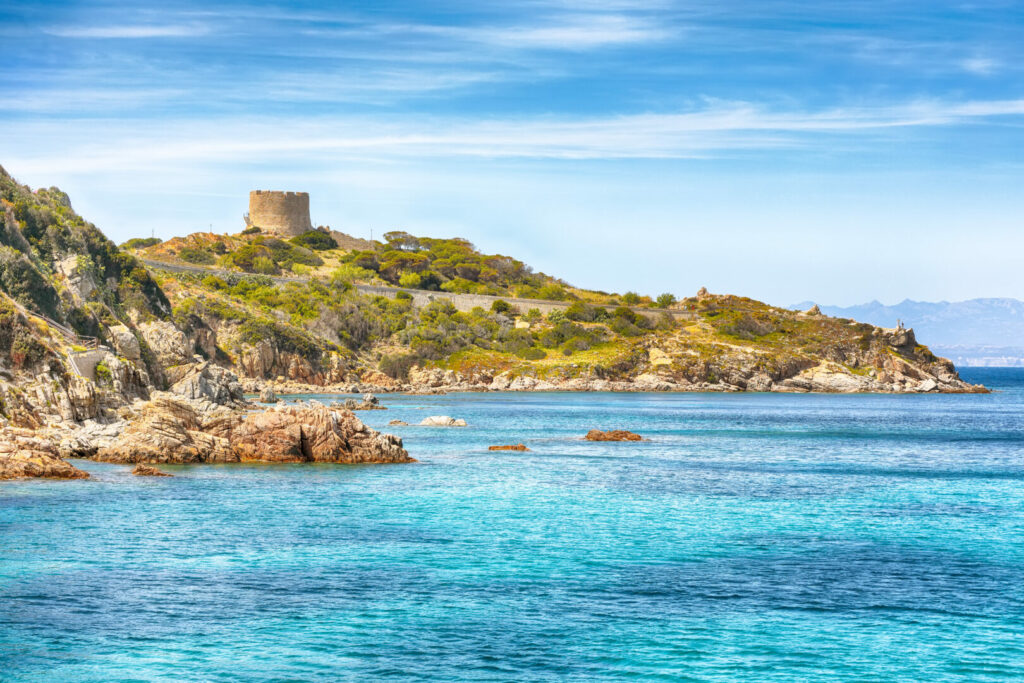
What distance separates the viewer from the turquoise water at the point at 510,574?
16312mm

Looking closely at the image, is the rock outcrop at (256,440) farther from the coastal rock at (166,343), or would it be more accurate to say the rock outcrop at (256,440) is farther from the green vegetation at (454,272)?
the green vegetation at (454,272)

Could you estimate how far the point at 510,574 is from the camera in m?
22.3

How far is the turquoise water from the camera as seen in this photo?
642 inches

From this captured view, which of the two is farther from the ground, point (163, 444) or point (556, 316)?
point (556, 316)

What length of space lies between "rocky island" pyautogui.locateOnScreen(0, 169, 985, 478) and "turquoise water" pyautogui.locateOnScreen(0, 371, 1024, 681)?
457 cm

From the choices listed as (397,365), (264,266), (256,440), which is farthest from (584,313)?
(256,440)

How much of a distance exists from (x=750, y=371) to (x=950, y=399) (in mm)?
26031

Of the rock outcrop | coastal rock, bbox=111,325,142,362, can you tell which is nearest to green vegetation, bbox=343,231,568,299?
coastal rock, bbox=111,325,142,362

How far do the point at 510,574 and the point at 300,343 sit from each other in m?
106

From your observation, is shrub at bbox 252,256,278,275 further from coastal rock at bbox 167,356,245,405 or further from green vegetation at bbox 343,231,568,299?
coastal rock at bbox 167,356,245,405

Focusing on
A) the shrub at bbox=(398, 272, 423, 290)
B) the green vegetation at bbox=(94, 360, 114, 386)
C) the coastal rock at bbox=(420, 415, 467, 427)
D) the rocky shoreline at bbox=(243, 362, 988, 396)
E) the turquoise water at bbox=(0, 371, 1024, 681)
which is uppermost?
the shrub at bbox=(398, 272, 423, 290)

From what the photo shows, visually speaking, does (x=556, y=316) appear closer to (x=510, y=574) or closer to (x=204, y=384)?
(x=204, y=384)

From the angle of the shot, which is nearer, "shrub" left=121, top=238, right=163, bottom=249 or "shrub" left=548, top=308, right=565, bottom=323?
"shrub" left=548, top=308, right=565, bottom=323

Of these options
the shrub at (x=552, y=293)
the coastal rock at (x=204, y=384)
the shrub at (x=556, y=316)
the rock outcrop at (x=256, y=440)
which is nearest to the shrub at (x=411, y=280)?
the shrub at (x=552, y=293)
